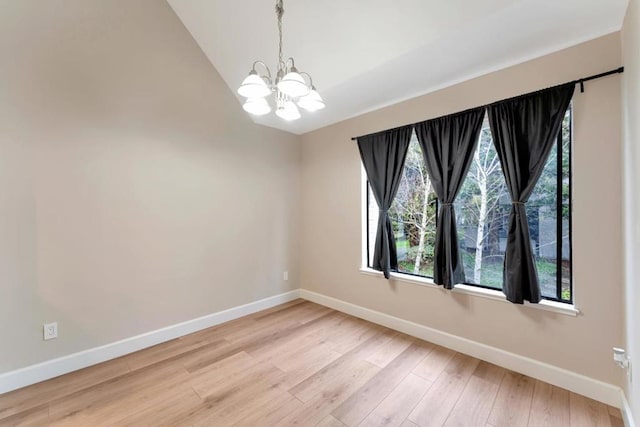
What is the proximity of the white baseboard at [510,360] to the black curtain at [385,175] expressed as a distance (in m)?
0.58

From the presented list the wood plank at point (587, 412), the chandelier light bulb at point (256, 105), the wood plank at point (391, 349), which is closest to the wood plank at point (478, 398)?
the wood plank at point (587, 412)

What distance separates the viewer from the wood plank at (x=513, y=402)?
1.70 metres

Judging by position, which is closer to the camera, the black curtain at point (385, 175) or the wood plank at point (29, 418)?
the wood plank at point (29, 418)

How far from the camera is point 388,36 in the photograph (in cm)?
210

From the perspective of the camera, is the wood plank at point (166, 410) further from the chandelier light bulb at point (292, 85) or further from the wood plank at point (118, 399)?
the chandelier light bulb at point (292, 85)

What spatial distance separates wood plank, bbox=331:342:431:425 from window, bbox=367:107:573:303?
2.75 ft

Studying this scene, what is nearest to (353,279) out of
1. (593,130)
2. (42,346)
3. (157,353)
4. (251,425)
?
(251,425)

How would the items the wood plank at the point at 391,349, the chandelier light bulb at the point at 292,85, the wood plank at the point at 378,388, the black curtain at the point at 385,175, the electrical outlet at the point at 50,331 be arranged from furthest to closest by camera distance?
the black curtain at the point at 385,175 → the wood plank at the point at 391,349 → the electrical outlet at the point at 50,331 → the wood plank at the point at 378,388 → the chandelier light bulb at the point at 292,85

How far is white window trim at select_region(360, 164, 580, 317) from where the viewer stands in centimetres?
200

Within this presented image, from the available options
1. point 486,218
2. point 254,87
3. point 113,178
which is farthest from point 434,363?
point 113,178

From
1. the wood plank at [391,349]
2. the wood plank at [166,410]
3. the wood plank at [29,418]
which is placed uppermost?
the wood plank at [29,418]

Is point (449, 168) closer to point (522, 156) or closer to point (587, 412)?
point (522, 156)

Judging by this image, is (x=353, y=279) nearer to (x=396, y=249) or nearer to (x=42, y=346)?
(x=396, y=249)

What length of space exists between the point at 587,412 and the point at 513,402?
426mm
